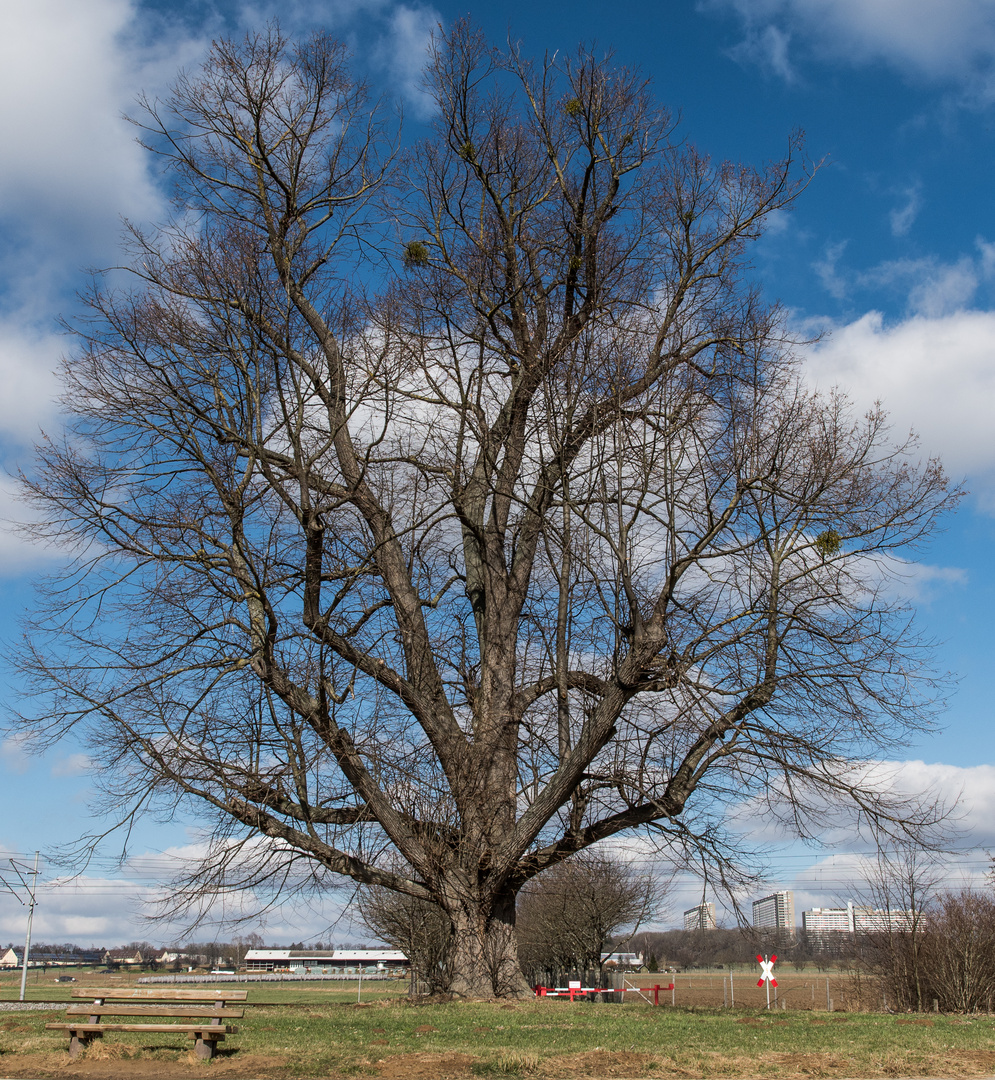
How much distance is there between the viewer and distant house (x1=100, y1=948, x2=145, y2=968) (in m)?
81.8

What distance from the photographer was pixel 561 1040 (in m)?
8.35

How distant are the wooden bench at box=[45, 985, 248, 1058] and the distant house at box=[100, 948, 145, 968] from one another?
8268 cm

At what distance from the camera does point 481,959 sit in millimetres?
12805

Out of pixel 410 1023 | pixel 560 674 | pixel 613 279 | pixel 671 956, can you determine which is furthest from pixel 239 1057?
pixel 671 956

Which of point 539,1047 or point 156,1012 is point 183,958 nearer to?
point 156,1012

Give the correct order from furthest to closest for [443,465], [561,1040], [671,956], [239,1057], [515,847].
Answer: [671,956] → [443,465] → [515,847] → [561,1040] → [239,1057]

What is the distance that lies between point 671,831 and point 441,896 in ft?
11.1

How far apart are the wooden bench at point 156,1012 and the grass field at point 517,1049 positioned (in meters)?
0.16

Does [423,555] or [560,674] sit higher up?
[423,555]

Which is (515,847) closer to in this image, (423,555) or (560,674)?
(560,674)

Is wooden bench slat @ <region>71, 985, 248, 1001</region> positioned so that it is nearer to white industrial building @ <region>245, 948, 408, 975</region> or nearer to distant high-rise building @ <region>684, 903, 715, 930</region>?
distant high-rise building @ <region>684, 903, 715, 930</region>

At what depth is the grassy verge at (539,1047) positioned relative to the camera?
714 centimetres

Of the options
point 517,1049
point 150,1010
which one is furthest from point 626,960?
point 150,1010

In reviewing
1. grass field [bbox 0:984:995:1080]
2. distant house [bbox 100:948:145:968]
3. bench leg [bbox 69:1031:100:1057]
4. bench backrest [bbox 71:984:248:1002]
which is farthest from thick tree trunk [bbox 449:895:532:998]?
distant house [bbox 100:948:145:968]
